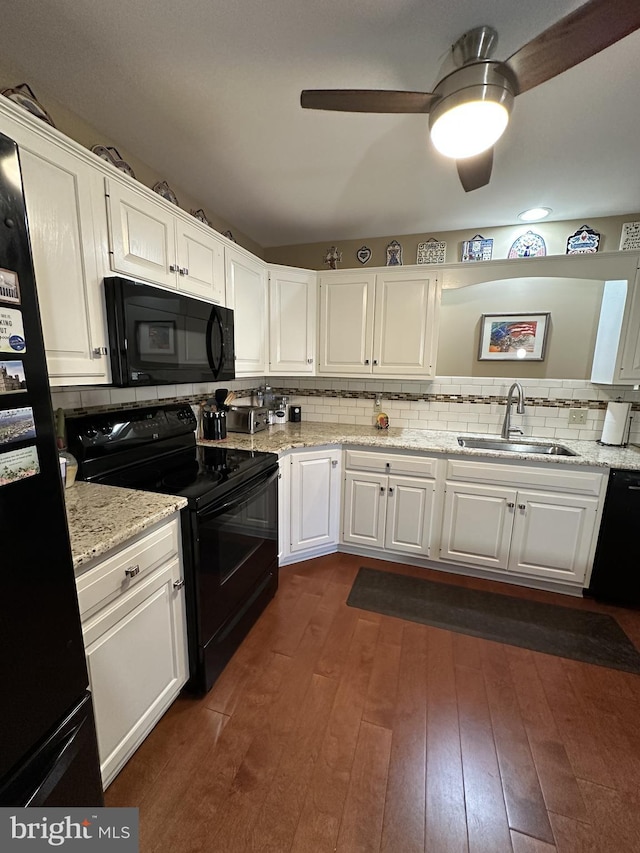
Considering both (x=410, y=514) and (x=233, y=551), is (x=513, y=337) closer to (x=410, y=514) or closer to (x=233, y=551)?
(x=410, y=514)

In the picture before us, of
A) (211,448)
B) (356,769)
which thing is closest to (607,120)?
(211,448)

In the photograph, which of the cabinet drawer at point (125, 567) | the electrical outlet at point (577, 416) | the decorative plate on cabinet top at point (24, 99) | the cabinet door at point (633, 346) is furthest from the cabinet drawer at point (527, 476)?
the decorative plate on cabinet top at point (24, 99)

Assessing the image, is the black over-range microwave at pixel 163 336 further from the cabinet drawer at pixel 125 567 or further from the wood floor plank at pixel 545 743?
the wood floor plank at pixel 545 743

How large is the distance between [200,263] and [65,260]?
80cm

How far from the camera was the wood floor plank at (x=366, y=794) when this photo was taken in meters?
1.09

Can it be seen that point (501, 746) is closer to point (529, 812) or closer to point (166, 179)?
point (529, 812)

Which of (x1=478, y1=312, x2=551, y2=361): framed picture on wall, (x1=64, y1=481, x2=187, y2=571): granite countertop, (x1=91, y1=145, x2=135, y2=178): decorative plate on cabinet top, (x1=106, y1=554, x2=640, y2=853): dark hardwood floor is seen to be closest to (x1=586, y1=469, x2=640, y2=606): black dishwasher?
(x1=106, y1=554, x2=640, y2=853): dark hardwood floor

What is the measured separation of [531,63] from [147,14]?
3.97 ft

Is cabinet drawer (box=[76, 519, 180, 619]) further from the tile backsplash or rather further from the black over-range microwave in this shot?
the tile backsplash

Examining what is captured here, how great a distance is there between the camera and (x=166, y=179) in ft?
6.70

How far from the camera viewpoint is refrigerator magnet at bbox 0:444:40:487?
2.07 feet

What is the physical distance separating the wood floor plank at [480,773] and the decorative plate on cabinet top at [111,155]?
9.32 feet

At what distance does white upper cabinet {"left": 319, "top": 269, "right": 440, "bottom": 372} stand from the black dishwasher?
4.47 feet

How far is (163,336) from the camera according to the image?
163cm
